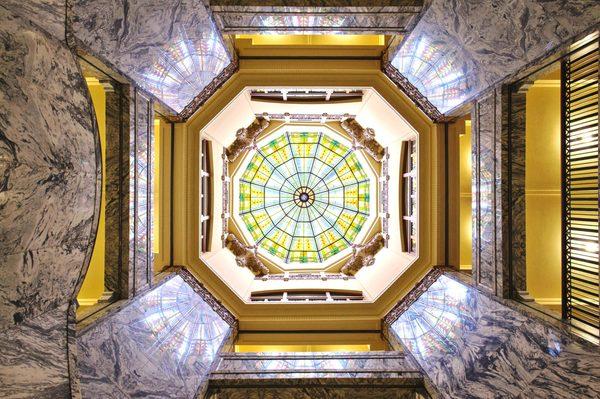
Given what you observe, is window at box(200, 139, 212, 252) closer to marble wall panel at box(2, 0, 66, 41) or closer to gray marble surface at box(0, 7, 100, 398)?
gray marble surface at box(0, 7, 100, 398)

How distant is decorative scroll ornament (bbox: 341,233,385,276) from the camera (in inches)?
497

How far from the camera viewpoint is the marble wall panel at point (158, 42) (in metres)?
4.67

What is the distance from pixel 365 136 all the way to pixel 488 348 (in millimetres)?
8294

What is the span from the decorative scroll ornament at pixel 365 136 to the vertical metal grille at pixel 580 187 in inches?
292

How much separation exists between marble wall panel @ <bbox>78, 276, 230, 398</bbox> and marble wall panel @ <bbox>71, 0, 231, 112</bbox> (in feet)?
13.1

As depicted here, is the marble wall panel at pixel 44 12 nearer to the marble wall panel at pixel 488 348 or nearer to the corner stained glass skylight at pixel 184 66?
the corner stained glass skylight at pixel 184 66

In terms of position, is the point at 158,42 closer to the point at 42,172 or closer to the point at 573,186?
the point at 42,172

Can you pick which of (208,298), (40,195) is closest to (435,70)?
(40,195)

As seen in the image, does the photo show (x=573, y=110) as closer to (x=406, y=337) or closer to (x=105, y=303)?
(x=406, y=337)

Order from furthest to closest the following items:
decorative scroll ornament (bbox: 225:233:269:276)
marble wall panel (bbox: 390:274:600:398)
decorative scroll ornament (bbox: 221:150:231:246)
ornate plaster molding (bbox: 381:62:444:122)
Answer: decorative scroll ornament (bbox: 225:233:269:276) → decorative scroll ornament (bbox: 221:150:231:246) → ornate plaster molding (bbox: 381:62:444:122) → marble wall panel (bbox: 390:274:600:398)

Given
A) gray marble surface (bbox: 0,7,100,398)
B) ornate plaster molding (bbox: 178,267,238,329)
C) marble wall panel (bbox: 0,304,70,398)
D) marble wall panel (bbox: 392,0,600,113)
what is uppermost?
marble wall panel (bbox: 392,0,600,113)

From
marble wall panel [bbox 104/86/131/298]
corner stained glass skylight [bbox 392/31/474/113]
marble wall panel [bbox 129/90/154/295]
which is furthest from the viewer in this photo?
corner stained glass skylight [bbox 392/31/474/113]

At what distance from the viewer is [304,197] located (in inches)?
639

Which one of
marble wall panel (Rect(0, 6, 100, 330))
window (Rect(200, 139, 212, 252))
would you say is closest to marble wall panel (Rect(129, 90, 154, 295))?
marble wall panel (Rect(0, 6, 100, 330))
